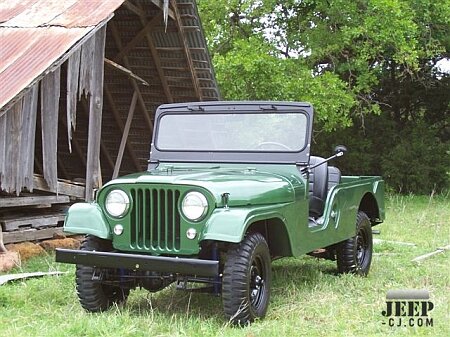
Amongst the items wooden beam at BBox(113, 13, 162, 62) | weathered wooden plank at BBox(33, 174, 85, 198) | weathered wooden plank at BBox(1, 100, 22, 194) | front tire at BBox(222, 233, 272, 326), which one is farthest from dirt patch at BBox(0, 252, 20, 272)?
wooden beam at BBox(113, 13, 162, 62)

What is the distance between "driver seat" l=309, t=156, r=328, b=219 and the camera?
Result: 7.13m

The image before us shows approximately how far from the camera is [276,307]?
19.9 feet

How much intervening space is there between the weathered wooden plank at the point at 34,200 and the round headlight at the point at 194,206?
4464 mm

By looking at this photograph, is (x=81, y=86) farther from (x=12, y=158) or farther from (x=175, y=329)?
(x=175, y=329)

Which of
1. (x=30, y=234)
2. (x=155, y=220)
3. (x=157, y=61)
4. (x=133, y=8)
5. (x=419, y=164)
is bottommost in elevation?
(x=30, y=234)

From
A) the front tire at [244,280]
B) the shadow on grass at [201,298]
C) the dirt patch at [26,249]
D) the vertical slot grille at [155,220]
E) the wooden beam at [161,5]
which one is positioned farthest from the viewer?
the wooden beam at [161,5]

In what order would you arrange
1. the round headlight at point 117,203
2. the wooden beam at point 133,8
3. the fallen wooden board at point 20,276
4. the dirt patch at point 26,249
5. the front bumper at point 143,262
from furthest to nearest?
the wooden beam at point 133,8 < the dirt patch at point 26,249 < the fallen wooden board at point 20,276 < the round headlight at point 117,203 < the front bumper at point 143,262

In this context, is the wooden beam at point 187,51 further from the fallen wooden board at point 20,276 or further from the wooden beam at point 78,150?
the fallen wooden board at point 20,276

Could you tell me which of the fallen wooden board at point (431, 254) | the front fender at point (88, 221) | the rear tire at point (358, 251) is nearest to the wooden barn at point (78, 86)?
the front fender at point (88, 221)

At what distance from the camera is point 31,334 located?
203 inches

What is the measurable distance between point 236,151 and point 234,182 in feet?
3.53

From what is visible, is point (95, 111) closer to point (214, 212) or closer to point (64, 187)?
point (64, 187)

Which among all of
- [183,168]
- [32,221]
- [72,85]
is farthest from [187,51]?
[183,168]

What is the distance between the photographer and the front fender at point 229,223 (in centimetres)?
507
